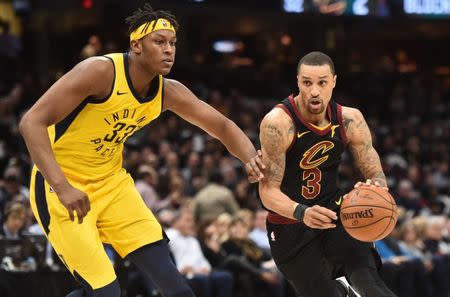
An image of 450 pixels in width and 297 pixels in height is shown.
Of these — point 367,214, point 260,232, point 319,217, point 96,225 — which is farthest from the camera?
point 260,232

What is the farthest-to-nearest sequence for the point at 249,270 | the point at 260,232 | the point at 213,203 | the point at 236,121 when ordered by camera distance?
the point at 236,121, the point at 260,232, the point at 213,203, the point at 249,270

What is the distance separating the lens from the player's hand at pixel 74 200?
538 cm

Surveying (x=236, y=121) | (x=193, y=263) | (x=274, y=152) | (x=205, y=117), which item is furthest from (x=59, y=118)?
(x=236, y=121)

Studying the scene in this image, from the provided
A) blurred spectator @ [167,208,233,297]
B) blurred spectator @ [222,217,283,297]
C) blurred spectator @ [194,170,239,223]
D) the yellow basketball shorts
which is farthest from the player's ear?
blurred spectator @ [194,170,239,223]

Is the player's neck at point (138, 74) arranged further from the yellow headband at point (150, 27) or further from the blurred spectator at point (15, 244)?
the blurred spectator at point (15, 244)

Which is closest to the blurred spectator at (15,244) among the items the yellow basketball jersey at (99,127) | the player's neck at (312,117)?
the yellow basketball jersey at (99,127)

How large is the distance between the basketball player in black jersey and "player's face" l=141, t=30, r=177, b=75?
0.82 metres

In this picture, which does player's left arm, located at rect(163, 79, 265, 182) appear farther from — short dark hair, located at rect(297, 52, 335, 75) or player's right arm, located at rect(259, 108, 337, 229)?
short dark hair, located at rect(297, 52, 335, 75)

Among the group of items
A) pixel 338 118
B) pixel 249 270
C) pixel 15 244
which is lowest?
pixel 249 270

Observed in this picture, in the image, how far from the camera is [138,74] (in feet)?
19.2

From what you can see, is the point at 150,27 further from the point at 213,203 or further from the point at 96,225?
the point at 213,203

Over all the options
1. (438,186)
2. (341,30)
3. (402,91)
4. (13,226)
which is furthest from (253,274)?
(341,30)

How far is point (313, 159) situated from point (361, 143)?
36cm

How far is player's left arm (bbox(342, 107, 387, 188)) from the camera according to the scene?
253 inches
